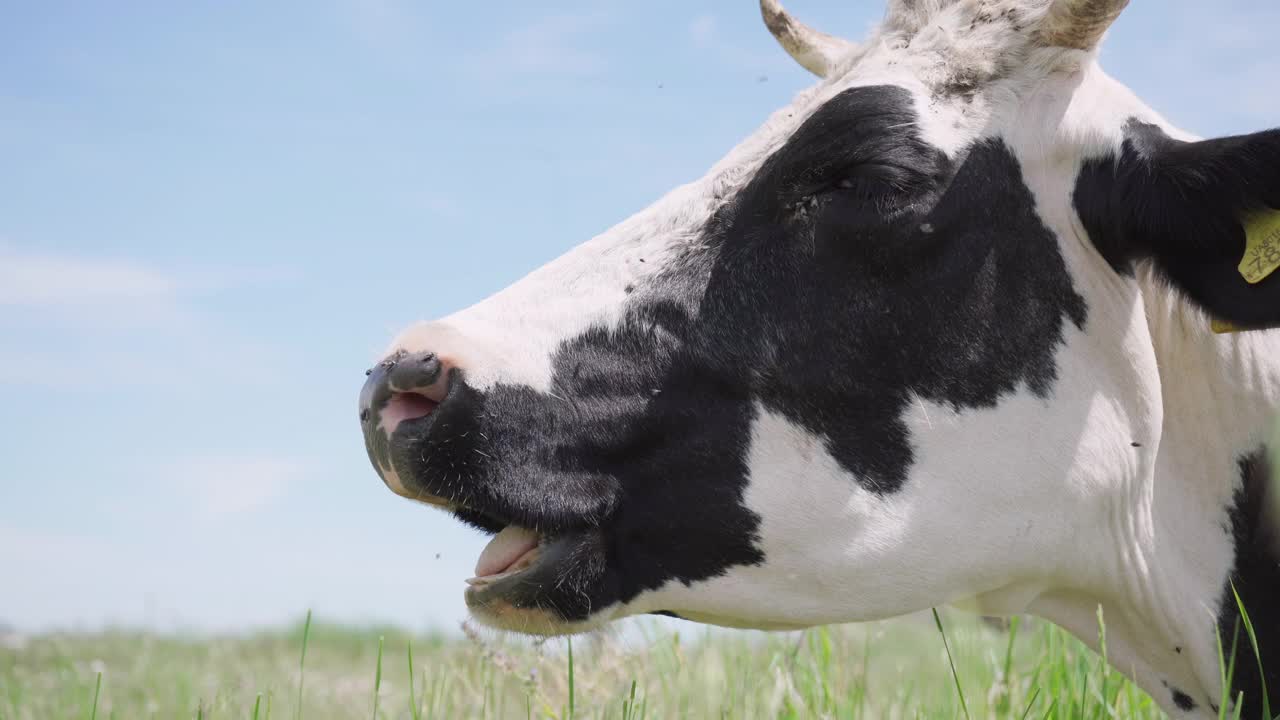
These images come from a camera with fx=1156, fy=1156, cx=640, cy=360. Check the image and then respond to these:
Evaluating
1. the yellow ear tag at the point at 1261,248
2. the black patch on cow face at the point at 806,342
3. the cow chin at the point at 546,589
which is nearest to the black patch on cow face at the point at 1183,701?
the black patch on cow face at the point at 806,342

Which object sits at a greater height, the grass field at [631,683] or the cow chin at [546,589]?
the cow chin at [546,589]

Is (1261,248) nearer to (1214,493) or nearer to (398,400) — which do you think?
(1214,493)

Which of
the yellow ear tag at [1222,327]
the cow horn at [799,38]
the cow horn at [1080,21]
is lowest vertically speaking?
the yellow ear tag at [1222,327]

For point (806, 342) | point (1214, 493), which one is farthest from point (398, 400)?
point (1214, 493)

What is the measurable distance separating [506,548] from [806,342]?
0.88m

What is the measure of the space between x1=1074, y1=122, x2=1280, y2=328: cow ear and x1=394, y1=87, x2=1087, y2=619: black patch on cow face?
0.63ft

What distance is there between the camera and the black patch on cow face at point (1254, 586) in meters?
3.00

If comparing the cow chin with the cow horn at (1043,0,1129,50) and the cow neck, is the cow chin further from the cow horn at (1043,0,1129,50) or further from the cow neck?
the cow horn at (1043,0,1129,50)

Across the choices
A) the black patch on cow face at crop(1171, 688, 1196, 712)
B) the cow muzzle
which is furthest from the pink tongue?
the black patch on cow face at crop(1171, 688, 1196, 712)

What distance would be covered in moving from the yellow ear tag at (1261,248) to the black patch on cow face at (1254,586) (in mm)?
613

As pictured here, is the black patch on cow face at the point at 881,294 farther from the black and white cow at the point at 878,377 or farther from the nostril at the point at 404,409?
the nostril at the point at 404,409

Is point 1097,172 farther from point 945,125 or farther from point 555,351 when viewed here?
point 555,351

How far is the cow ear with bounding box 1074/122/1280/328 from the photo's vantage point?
2672 millimetres

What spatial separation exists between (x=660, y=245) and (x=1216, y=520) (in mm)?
1632
